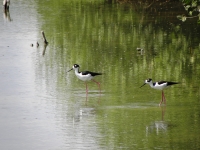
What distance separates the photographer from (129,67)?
22.5 metres

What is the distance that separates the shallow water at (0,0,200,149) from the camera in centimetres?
1455

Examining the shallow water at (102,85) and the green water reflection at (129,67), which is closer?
the shallow water at (102,85)

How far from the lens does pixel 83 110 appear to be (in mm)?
16766

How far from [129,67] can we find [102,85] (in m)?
3.16

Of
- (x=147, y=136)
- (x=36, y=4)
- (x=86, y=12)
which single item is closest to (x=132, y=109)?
(x=147, y=136)

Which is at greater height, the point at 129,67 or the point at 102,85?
the point at 129,67

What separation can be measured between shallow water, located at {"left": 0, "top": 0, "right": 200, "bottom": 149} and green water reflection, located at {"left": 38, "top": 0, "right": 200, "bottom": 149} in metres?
0.02

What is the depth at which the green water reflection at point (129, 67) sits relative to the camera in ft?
49.0

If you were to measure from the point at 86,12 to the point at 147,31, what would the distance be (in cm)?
790

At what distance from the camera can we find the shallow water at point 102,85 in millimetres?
14555

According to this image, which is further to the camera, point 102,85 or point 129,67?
point 129,67

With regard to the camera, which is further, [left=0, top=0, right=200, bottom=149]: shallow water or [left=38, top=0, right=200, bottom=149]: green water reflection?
[left=38, top=0, right=200, bottom=149]: green water reflection

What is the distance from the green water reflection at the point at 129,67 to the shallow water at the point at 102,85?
0.08ft

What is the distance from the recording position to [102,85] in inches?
770
